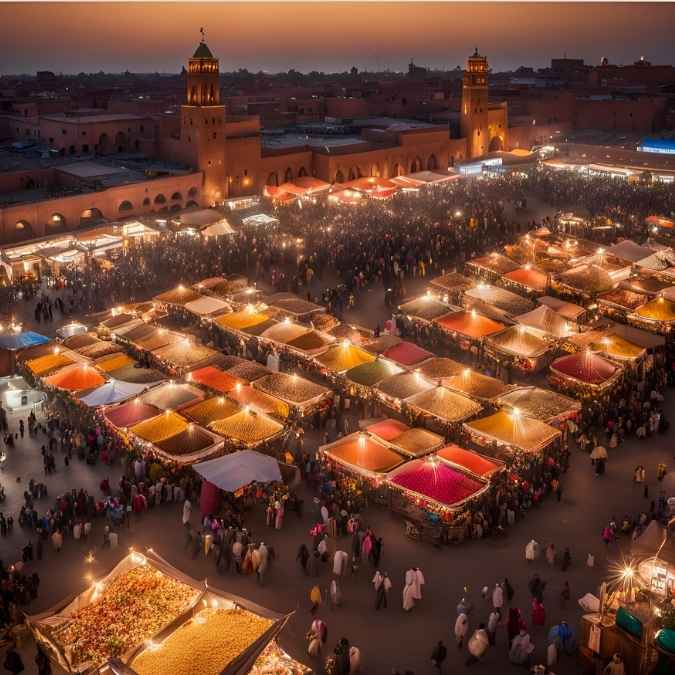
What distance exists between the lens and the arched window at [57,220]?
29594mm

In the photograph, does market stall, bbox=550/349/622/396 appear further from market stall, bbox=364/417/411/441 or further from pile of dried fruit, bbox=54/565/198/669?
pile of dried fruit, bbox=54/565/198/669

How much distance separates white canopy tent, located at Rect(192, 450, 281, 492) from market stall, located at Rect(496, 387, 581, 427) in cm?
481

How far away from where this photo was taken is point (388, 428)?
52.5ft

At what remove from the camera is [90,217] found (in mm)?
30938

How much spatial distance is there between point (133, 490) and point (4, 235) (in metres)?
16.7

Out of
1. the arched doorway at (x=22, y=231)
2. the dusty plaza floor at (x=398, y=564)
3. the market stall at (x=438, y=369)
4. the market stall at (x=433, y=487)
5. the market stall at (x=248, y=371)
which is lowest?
the dusty plaza floor at (x=398, y=564)

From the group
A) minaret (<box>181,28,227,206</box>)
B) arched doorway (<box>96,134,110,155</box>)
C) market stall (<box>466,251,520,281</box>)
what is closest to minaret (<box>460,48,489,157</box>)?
minaret (<box>181,28,227,206</box>)

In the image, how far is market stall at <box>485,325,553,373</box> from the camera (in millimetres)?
19734

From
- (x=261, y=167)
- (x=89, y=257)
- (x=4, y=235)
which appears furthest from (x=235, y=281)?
(x=261, y=167)

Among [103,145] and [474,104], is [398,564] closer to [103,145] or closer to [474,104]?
[103,145]

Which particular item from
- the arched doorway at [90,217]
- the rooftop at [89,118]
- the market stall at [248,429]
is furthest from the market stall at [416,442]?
the rooftop at [89,118]

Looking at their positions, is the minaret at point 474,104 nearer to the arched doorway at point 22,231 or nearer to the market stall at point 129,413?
the arched doorway at point 22,231

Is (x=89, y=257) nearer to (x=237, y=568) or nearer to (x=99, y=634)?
(x=237, y=568)

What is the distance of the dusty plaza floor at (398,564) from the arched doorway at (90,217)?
1602 cm
